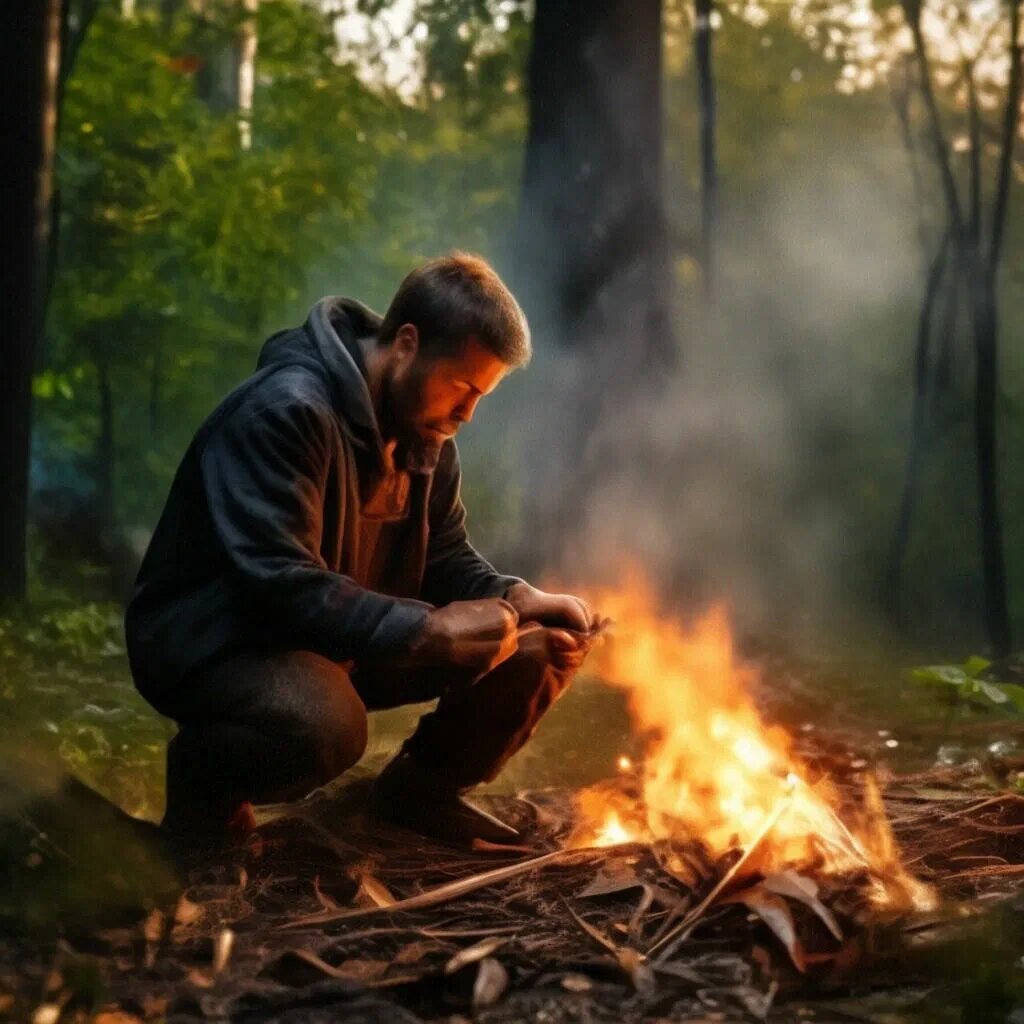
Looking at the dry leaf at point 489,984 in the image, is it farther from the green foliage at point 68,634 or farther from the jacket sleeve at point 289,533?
the green foliage at point 68,634

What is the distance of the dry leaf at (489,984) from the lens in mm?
2658

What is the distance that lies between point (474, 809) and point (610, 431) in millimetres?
5165

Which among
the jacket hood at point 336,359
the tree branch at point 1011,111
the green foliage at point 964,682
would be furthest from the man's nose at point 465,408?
the tree branch at point 1011,111

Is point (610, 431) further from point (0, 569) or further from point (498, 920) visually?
point (498, 920)

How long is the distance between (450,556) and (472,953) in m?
1.71

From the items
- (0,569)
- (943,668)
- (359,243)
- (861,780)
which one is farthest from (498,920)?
(359,243)

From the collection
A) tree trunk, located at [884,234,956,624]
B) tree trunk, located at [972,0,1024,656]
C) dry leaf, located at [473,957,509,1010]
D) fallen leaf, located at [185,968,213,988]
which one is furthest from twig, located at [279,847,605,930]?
tree trunk, located at [884,234,956,624]

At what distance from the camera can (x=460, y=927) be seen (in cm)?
320

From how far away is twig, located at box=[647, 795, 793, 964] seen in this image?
9.97ft

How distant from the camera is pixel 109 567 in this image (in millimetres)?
12648

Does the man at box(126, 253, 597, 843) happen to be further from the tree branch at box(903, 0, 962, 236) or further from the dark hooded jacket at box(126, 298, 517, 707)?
the tree branch at box(903, 0, 962, 236)

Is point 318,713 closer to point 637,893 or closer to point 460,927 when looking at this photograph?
point 460,927

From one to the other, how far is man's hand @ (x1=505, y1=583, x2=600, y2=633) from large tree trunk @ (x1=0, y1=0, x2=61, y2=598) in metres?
4.96

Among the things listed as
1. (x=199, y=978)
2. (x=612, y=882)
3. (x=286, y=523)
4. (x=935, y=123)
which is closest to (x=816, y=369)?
(x=935, y=123)
